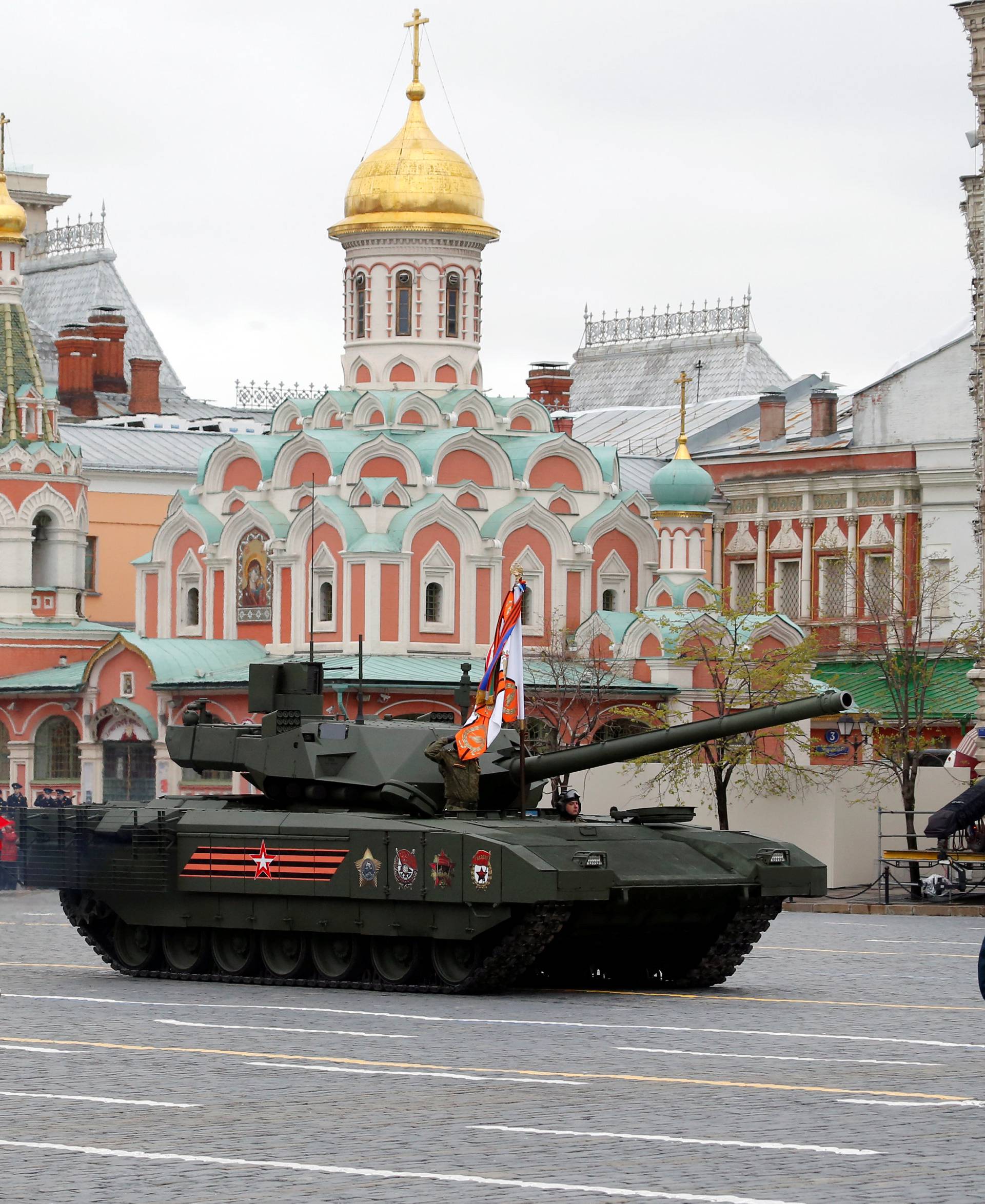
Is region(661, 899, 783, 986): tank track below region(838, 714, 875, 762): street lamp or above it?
below

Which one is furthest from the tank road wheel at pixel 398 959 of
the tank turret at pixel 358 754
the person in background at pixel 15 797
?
the person in background at pixel 15 797

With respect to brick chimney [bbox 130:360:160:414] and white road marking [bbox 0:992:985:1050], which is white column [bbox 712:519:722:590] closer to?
brick chimney [bbox 130:360:160:414]

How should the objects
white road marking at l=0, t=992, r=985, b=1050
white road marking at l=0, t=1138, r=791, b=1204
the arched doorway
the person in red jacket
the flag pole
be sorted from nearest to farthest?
white road marking at l=0, t=1138, r=791, b=1204 → white road marking at l=0, t=992, r=985, b=1050 → the flag pole → the person in red jacket → the arched doorway

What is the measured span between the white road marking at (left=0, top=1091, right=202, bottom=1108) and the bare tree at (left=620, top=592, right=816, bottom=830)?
77.9 feet

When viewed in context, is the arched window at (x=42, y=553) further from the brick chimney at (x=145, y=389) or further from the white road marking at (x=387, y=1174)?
the white road marking at (x=387, y=1174)

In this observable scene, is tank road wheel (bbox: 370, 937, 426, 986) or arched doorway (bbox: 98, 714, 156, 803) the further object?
arched doorway (bbox: 98, 714, 156, 803)

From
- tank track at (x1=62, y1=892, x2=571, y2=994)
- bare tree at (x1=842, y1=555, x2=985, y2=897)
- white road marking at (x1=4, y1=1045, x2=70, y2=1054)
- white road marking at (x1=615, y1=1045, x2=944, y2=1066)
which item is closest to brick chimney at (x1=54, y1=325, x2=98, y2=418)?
bare tree at (x1=842, y1=555, x2=985, y2=897)

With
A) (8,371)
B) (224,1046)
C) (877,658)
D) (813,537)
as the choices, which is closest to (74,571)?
(8,371)

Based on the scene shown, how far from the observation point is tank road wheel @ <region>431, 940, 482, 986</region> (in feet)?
63.4

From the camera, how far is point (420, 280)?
52.9 metres

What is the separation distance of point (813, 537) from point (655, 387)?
21.0 m

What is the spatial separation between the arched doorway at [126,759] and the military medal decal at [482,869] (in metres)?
33.3

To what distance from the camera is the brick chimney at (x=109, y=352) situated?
7100 centimetres

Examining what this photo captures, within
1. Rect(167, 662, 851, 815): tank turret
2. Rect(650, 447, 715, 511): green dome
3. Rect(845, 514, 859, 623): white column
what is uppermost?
Rect(650, 447, 715, 511): green dome
